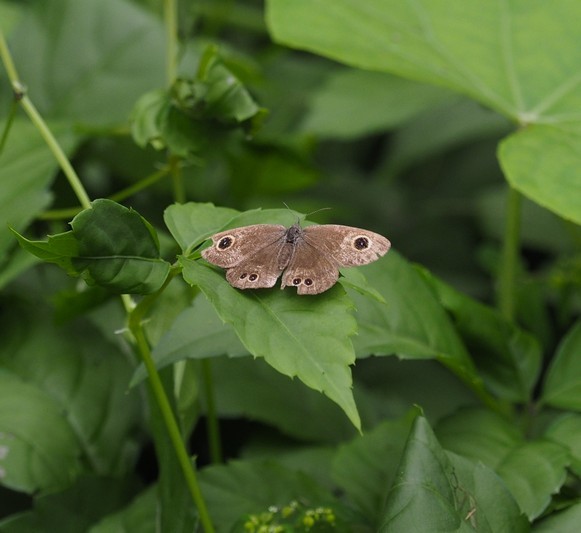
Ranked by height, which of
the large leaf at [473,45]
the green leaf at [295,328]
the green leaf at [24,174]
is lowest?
the green leaf at [24,174]

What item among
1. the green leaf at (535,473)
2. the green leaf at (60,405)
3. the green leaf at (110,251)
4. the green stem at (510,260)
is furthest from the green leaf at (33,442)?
the green stem at (510,260)

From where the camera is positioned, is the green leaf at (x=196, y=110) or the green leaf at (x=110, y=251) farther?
the green leaf at (x=196, y=110)

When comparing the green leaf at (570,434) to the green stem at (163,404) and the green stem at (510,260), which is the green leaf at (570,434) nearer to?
the green stem at (510,260)

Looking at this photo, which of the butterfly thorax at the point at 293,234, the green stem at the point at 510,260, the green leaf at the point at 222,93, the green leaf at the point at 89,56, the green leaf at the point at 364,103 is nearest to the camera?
the butterfly thorax at the point at 293,234

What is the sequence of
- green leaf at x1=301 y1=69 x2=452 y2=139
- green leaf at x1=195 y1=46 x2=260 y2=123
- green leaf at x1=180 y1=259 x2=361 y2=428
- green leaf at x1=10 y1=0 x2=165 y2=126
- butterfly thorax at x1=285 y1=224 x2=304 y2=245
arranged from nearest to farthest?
green leaf at x1=180 y1=259 x2=361 y2=428 → butterfly thorax at x1=285 y1=224 x2=304 y2=245 → green leaf at x1=195 y1=46 x2=260 y2=123 → green leaf at x1=10 y1=0 x2=165 y2=126 → green leaf at x1=301 y1=69 x2=452 y2=139

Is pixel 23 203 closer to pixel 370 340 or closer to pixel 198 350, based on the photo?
pixel 198 350

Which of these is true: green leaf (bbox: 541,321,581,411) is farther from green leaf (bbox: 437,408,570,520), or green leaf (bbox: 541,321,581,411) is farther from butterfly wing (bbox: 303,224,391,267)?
butterfly wing (bbox: 303,224,391,267)

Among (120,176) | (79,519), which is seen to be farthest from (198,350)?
(120,176)

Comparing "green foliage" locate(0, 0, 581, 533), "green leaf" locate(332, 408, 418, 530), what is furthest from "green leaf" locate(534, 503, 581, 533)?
"green leaf" locate(332, 408, 418, 530)
